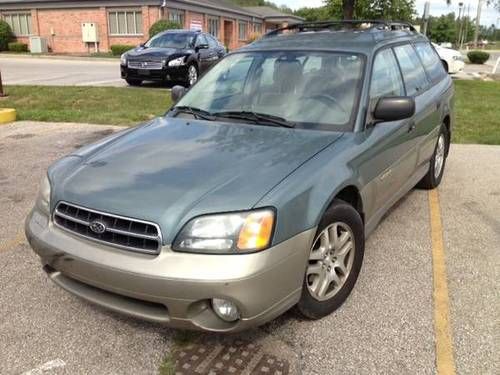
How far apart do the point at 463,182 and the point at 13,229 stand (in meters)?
4.75

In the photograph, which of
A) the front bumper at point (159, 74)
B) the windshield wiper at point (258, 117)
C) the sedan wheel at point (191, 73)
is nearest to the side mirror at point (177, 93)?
the windshield wiper at point (258, 117)

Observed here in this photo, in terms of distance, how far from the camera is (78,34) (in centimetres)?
3416

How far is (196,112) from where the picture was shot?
3955 mm

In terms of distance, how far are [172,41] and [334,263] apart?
13026mm

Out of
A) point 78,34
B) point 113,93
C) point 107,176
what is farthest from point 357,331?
point 78,34

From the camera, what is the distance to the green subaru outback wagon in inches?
98.4

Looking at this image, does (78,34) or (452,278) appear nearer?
(452,278)

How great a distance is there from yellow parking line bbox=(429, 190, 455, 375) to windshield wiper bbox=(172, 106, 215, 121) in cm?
197

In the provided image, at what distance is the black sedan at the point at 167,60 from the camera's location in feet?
45.4

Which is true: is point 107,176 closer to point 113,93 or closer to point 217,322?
point 217,322

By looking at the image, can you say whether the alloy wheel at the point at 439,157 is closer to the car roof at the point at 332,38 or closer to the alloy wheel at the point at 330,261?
the car roof at the point at 332,38

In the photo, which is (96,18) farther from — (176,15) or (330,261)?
(330,261)

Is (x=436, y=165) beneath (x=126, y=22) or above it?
beneath

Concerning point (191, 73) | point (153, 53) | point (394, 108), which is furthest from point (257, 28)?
point (394, 108)
